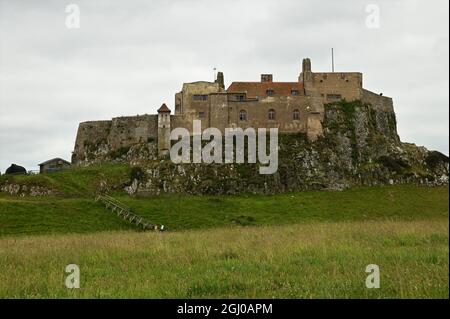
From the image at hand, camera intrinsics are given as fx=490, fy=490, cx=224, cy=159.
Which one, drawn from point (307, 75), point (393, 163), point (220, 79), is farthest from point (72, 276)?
point (307, 75)

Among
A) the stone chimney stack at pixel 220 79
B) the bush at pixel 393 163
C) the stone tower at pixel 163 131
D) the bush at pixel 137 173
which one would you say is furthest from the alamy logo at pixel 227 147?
the bush at pixel 393 163

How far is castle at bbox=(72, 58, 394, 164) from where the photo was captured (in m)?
83.5

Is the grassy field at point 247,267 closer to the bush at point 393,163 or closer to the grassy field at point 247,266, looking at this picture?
the grassy field at point 247,266

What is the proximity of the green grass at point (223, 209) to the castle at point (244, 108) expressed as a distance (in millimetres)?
15370

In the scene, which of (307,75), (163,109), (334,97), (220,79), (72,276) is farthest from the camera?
(334,97)

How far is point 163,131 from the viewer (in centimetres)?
8325

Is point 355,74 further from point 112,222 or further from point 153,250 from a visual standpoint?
point 153,250

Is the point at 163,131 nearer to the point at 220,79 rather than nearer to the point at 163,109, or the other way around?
the point at 163,109

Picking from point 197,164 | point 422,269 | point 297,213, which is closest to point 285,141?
point 197,164

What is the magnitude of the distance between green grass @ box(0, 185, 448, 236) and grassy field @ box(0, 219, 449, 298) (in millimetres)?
25916

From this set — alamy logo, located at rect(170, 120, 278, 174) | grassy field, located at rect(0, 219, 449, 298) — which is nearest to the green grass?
alamy logo, located at rect(170, 120, 278, 174)

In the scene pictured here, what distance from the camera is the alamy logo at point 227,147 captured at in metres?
79.5

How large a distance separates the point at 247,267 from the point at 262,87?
74561 mm

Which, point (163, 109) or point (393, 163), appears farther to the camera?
point (163, 109)
